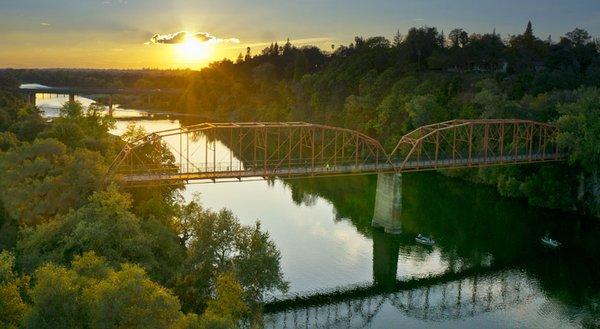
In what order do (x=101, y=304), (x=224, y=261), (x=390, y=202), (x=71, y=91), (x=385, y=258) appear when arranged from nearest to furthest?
(x=101, y=304) < (x=224, y=261) < (x=385, y=258) < (x=390, y=202) < (x=71, y=91)

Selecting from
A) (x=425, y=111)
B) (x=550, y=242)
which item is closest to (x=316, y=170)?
(x=550, y=242)

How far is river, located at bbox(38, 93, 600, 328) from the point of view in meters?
37.1

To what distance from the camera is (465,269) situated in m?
45.4

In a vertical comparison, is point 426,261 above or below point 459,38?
below

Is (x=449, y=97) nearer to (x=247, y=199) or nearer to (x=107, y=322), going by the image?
(x=247, y=199)

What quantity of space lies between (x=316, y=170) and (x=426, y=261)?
11023 mm

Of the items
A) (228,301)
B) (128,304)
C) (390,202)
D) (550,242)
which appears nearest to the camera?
(128,304)

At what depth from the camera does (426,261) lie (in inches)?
1821

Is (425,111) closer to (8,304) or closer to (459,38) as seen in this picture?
(459,38)

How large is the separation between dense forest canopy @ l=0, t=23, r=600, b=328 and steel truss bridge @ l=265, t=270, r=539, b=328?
11.5 feet

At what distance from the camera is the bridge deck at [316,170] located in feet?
142

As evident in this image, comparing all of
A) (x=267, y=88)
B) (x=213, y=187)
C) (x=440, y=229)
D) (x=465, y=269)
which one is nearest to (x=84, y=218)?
(x=465, y=269)

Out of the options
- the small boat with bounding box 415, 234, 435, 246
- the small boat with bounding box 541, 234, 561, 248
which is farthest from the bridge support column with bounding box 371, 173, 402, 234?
the small boat with bounding box 541, 234, 561, 248

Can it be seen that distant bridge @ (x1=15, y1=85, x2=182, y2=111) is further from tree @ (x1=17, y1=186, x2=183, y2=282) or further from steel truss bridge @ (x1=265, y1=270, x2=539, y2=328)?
steel truss bridge @ (x1=265, y1=270, x2=539, y2=328)
